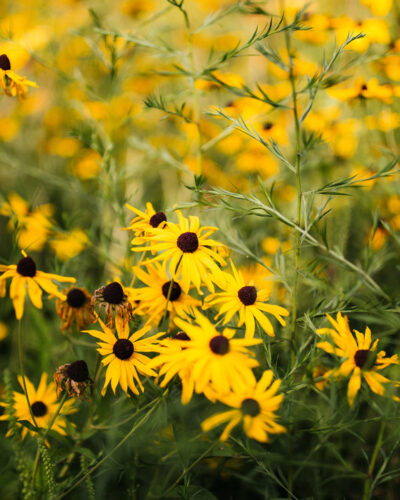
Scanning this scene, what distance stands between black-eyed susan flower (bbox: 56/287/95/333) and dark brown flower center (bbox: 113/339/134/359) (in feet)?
→ 0.75

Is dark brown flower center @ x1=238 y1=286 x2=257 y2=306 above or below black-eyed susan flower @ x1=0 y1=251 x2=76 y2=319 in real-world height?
below

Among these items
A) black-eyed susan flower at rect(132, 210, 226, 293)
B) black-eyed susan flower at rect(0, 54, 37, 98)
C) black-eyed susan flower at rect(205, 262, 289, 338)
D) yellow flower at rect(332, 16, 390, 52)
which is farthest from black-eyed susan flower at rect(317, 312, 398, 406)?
yellow flower at rect(332, 16, 390, 52)

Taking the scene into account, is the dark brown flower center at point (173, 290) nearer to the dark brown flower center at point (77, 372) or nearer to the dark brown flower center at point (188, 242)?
the dark brown flower center at point (188, 242)

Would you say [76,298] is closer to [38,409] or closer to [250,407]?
[38,409]

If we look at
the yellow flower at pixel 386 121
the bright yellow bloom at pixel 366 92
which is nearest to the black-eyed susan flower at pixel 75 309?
the bright yellow bloom at pixel 366 92

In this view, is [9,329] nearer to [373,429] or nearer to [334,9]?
[373,429]

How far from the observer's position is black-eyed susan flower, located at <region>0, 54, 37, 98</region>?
1.18 m

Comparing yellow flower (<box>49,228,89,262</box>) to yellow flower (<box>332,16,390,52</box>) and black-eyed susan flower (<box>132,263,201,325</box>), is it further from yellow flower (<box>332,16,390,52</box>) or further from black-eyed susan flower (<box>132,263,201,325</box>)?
yellow flower (<box>332,16,390,52</box>)

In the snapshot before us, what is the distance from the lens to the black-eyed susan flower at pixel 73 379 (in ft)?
3.27

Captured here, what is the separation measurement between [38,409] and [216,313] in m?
0.62

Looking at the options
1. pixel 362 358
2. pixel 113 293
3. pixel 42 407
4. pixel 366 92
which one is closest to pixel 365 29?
pixel 366 92

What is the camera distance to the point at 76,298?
122 cm

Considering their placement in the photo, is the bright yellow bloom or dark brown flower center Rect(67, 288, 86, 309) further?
the bright yellow bloom

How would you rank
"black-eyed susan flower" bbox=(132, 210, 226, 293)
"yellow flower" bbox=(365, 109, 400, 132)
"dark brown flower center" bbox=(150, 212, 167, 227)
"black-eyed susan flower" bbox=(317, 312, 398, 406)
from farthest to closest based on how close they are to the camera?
"yellow flower" bbox=(365, 109, 400, 132) < "dark brown flower center" bbox=(150, 212, 167, 227) < "black-eyed susan flower" bbox=(132, 210, 226, 293) < "black-eyed susan flower" bbox=(317, 312, 398, 406)
